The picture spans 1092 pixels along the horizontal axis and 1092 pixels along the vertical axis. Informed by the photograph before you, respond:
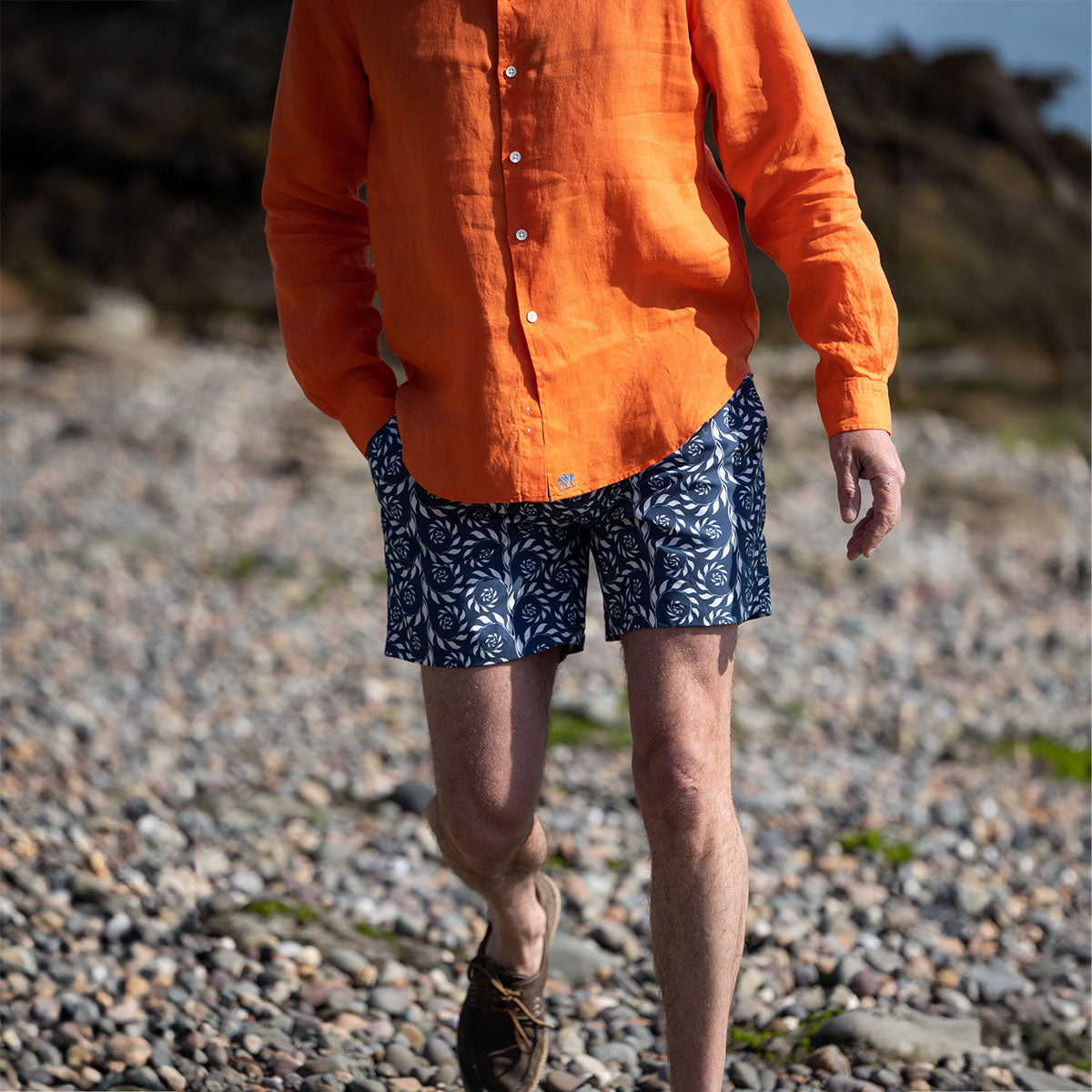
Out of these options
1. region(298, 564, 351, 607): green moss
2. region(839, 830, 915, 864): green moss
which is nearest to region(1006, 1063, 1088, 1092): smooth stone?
region(839, 830, 915, 864): green moss

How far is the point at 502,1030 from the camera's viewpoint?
2.46m

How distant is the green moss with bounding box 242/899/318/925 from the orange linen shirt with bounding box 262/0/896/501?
1788 millimetres

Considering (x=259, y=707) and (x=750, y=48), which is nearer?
(x=750, y=48)

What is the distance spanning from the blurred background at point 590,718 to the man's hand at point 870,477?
130 cm

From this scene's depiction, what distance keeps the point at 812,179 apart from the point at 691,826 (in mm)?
993

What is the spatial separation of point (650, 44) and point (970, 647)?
501 centimetres

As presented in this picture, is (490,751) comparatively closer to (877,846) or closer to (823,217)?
(823,217)

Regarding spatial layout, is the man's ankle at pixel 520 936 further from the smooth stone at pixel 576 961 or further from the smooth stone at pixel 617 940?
the smooth stone at pixel 617 940

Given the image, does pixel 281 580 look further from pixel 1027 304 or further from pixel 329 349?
pixel 1027 304

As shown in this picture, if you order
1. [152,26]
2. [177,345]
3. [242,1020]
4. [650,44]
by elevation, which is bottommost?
[242,1020]

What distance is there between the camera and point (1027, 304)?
11750 millimetres

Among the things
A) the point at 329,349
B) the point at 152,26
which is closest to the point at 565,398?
the point at 329,349

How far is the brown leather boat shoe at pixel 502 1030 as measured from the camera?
2451 mm

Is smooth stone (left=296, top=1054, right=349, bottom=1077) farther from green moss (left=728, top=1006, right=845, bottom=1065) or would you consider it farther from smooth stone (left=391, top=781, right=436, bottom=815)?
smooth stone (left=391, top=781, right=436, bottom=815)
